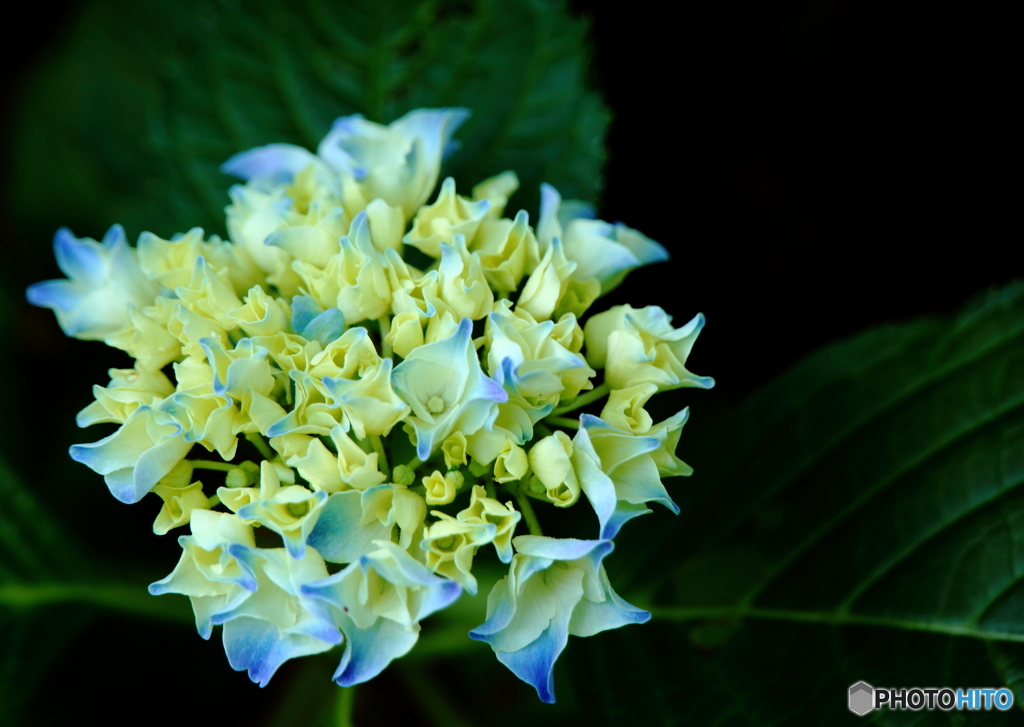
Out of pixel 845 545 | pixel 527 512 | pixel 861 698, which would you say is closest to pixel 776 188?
pixel 845 545

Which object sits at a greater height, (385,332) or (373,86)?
(373,86)

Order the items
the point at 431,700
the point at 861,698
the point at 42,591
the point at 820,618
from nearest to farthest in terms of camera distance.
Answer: the point at 861,698 < the point at 820,618 < the point at 42,591 < the point at 431,700

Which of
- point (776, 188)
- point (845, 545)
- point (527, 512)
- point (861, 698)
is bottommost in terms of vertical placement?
point (861, 698)

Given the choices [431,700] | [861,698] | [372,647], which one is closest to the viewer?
[372,647]

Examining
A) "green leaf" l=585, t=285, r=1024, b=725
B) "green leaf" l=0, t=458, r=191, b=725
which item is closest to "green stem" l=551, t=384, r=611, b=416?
"green leaf" l=585, t=285, r=1024, b=725

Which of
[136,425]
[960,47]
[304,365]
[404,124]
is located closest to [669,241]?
[960,47]

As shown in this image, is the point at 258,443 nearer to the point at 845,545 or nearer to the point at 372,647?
the point at 372,647
